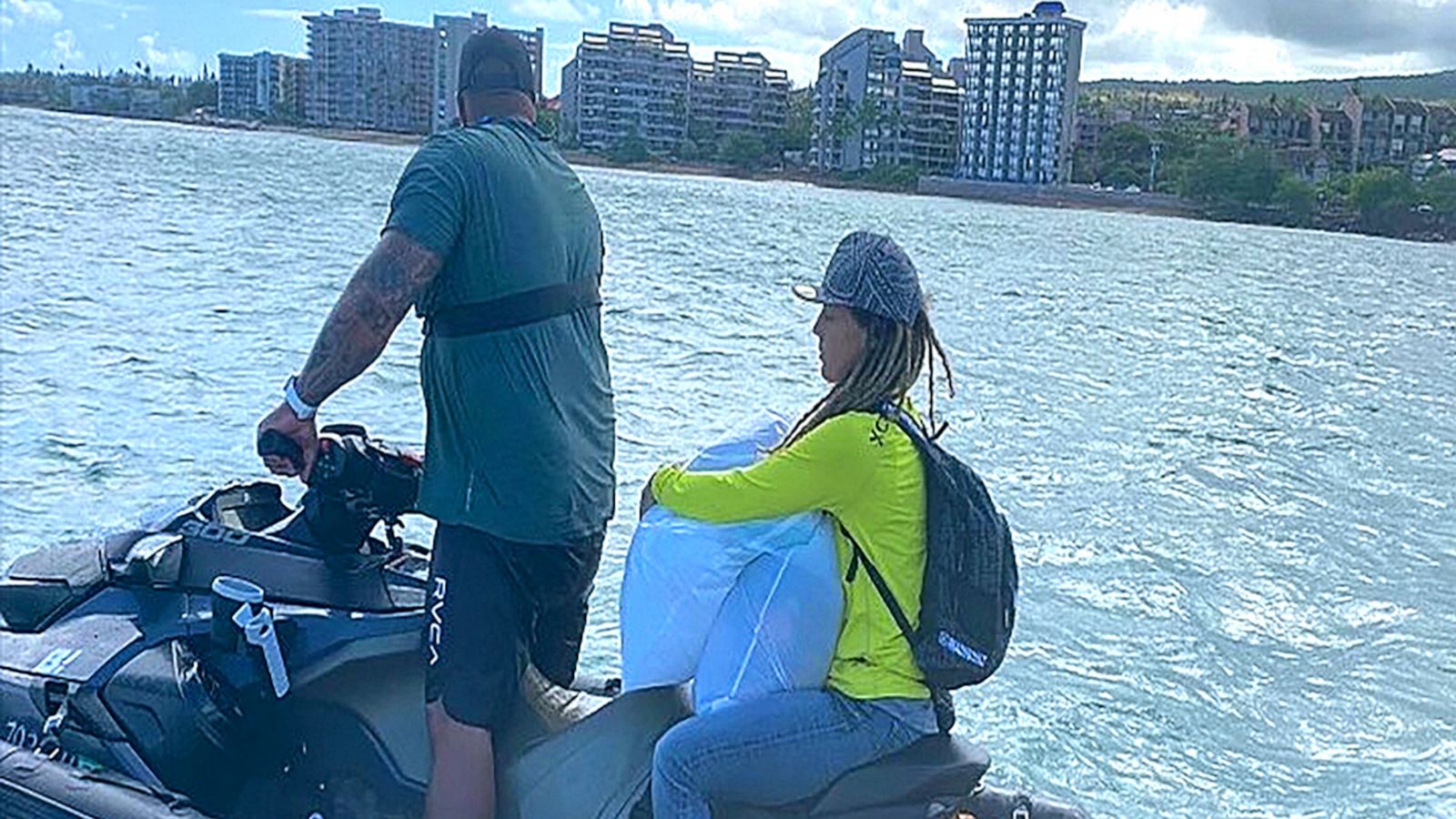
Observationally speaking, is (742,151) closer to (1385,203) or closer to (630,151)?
(630,151)

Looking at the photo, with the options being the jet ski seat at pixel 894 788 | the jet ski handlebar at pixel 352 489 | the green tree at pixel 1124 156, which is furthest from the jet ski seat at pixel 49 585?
the green tree at pixel 1124 156

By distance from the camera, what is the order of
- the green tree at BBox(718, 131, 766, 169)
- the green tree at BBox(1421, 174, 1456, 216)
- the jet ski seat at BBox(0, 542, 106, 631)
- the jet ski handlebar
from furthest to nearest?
the green tree at BBox(718, 131, 766, 169) → the green tree at BBox(1421, 174, 1456, 216) → the jet ski seat at BBox(0, 542, 106, 631) → the jet ski handlebar

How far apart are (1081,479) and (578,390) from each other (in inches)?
367

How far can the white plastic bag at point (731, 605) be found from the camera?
290 centimetres

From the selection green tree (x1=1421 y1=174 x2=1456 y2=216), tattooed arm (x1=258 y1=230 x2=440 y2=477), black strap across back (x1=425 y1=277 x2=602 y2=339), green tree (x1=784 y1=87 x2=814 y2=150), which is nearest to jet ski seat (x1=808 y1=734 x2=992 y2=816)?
black strap across back (x1=425 y1=277 x2=602 y2=339)

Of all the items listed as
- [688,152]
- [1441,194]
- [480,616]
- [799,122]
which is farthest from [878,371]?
[799,122]

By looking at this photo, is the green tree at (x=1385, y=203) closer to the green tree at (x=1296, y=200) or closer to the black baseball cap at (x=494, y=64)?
the green tree at (x=1296, y=200)

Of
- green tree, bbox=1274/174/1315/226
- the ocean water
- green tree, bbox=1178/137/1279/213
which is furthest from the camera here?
green tree, bbox=1178/137/1279/213

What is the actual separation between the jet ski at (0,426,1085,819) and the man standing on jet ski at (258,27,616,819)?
13 centimetres

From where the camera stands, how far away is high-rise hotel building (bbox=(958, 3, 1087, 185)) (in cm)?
11069

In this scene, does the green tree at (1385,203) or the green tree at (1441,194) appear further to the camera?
the green tree at (1385,203)

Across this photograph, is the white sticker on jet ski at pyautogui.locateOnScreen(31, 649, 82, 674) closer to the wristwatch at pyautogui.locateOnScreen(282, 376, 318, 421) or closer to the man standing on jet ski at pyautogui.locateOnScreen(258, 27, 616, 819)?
the man standing on jet ski at pyautogui.locateOnScreen(258, 27, 616, 819)

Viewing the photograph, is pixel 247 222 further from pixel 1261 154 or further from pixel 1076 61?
pixel 1076 61

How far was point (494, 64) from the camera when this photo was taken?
3.38 metres
